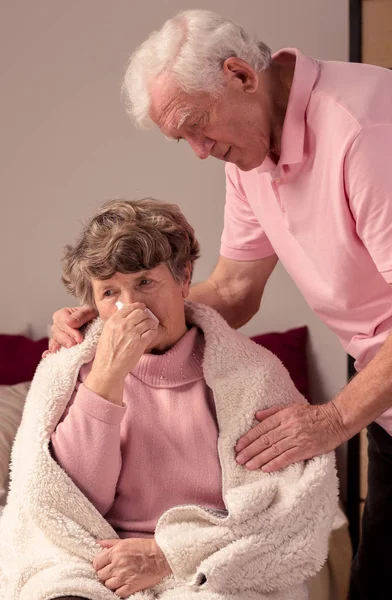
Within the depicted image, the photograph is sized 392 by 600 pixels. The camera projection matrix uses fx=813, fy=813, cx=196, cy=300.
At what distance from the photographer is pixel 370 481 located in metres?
2.06

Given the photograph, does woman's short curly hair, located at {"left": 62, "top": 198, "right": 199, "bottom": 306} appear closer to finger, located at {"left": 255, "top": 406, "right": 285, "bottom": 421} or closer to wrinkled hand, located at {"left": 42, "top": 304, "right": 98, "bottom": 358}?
wrinkled hand, located at {"left": 42, "top": 304, "right": 98, "bottom": 358}

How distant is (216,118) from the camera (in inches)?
64.4

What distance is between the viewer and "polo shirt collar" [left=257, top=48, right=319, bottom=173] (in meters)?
1.67

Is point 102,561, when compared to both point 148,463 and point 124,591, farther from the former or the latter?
point 148,463

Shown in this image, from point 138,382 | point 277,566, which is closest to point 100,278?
point 138,382

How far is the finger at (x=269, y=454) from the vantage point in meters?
1.72

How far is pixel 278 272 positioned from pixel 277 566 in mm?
1622

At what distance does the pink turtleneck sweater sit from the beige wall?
4.29 ft

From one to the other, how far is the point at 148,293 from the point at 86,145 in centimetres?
146

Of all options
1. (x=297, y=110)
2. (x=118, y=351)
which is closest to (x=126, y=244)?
(x=118, y=351)

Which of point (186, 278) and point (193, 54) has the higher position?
point (193, 54)

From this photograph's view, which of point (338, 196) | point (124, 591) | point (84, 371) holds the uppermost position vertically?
point (338, 196)

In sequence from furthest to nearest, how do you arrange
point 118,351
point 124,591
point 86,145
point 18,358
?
point 86,145, point 18,358, point 118,351, point 124,591

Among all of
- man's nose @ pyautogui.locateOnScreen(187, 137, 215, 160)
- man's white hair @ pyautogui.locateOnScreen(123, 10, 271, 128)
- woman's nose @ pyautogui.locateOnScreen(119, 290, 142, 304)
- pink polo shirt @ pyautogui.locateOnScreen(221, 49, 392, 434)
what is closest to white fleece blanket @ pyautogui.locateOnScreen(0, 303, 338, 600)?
woman's nose @ pyautogui.locateOnScreen(119, 290, 142, 304)
